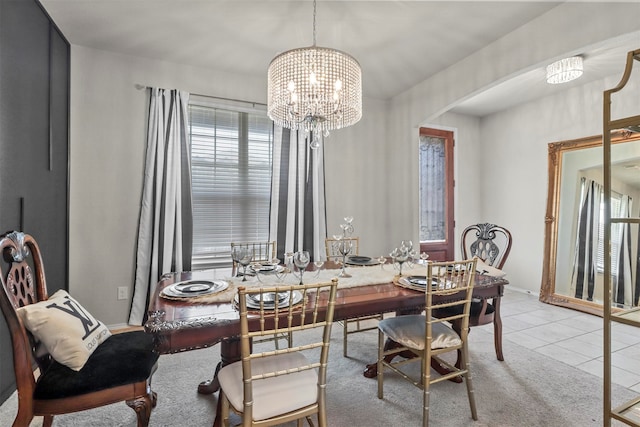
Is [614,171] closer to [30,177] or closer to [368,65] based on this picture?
[368,65]

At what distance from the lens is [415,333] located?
184 cm

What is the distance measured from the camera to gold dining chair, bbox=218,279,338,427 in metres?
1.20

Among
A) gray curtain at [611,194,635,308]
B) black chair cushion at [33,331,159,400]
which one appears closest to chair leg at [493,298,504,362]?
gray curtain at [611,194,635,308]

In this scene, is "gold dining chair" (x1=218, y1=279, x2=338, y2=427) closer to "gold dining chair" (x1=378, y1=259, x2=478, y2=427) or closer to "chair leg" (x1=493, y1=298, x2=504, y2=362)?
"gold dining chair" (x1=378, y1=259, x2=478, y2=427)

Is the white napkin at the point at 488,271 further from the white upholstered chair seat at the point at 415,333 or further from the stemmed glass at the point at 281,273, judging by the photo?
the stemmed glass at the point at 281,273

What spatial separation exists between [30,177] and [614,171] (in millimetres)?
3696

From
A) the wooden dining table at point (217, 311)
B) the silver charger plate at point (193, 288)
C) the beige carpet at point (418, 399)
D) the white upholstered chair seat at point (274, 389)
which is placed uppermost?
the silver charger plate at point (193, 288)

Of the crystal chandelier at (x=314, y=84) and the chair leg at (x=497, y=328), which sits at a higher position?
the crystal chandelier at (x=314, y=84)

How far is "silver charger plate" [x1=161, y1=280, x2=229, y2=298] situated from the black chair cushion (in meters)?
0.29

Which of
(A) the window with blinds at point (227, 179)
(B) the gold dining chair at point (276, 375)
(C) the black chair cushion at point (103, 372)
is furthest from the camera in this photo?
(A) the window with blinds at point (227, 179)

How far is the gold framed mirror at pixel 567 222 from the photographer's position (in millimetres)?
3586

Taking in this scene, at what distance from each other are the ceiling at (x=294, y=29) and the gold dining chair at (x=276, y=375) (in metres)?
2.14

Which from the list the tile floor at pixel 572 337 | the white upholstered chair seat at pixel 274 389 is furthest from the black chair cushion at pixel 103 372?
the tile floor at pixel 572 337

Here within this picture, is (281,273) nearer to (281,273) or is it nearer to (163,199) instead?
(281,273)
